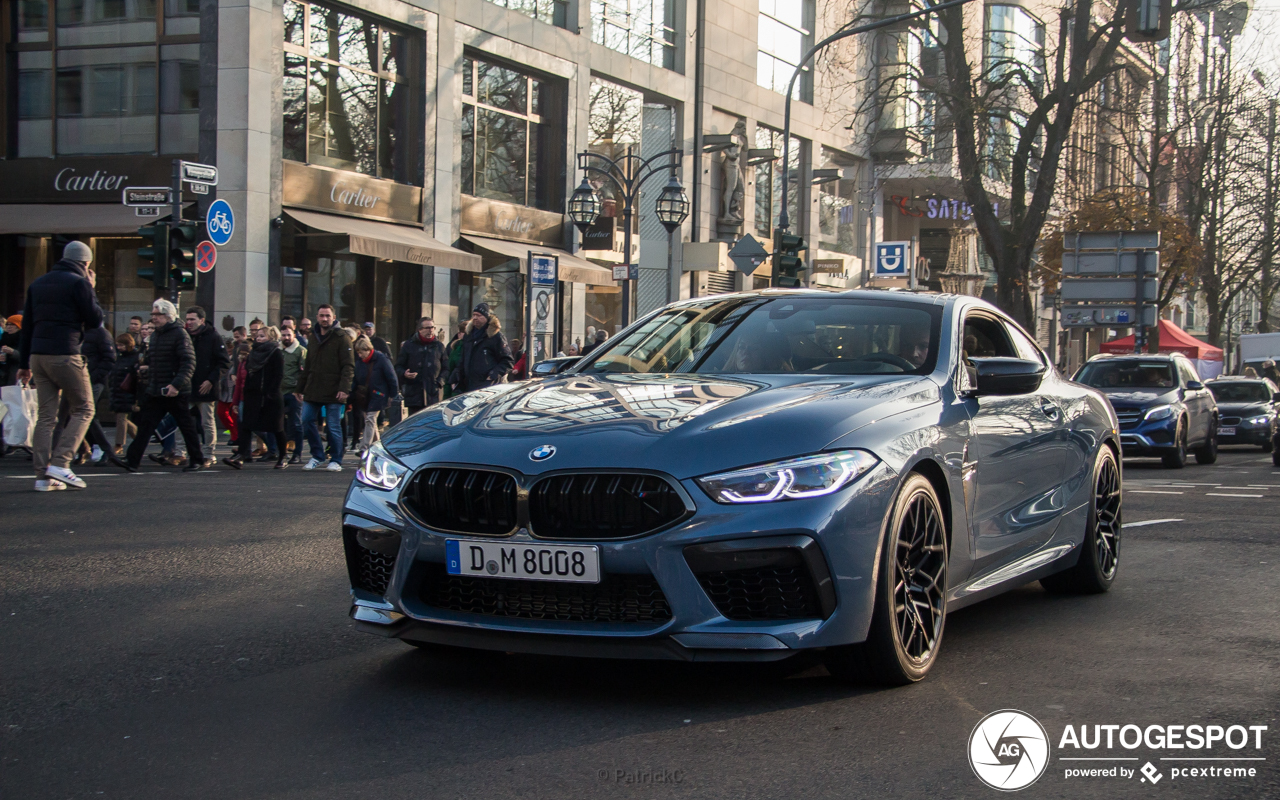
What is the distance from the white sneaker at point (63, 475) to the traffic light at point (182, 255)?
6.55 meters

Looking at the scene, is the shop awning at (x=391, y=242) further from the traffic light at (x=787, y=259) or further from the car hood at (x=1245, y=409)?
the car hood at (x=1245, y=409)

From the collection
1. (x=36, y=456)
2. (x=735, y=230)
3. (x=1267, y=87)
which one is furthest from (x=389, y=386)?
(x=1267, y=87)

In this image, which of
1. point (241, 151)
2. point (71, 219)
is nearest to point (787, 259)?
point (241, 151)

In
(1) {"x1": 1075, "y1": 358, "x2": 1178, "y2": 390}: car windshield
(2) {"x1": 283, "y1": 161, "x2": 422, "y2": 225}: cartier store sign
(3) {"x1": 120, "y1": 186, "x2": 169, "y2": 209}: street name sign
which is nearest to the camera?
(3) {"x1": 120, "y1": 186, "x2": 169, "y2": 209}: street name sign

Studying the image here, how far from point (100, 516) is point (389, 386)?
6.58 metres

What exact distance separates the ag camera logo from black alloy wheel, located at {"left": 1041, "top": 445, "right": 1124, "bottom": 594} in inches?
94.8

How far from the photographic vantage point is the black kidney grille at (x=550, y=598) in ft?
13.6

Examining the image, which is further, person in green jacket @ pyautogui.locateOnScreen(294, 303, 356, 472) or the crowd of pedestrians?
person in green jacket @ pyautogui.locateOnScreen(294, 303, 356, 472)

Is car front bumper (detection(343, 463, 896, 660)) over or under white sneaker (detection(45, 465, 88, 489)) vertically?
over

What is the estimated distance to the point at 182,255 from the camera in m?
17.8

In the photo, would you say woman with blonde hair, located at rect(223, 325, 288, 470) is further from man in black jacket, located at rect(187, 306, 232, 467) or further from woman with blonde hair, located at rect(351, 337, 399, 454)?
woman with blonde hair, located at rect(351, 337, 399, 454)

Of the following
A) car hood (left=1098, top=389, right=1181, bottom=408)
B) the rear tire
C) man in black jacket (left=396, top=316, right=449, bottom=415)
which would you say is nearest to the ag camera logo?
man in black jacket (left=396, top=316, right=449, bottom=415)

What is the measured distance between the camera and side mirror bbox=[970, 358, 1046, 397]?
17.4 feet

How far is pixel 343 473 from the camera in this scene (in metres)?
14.5
